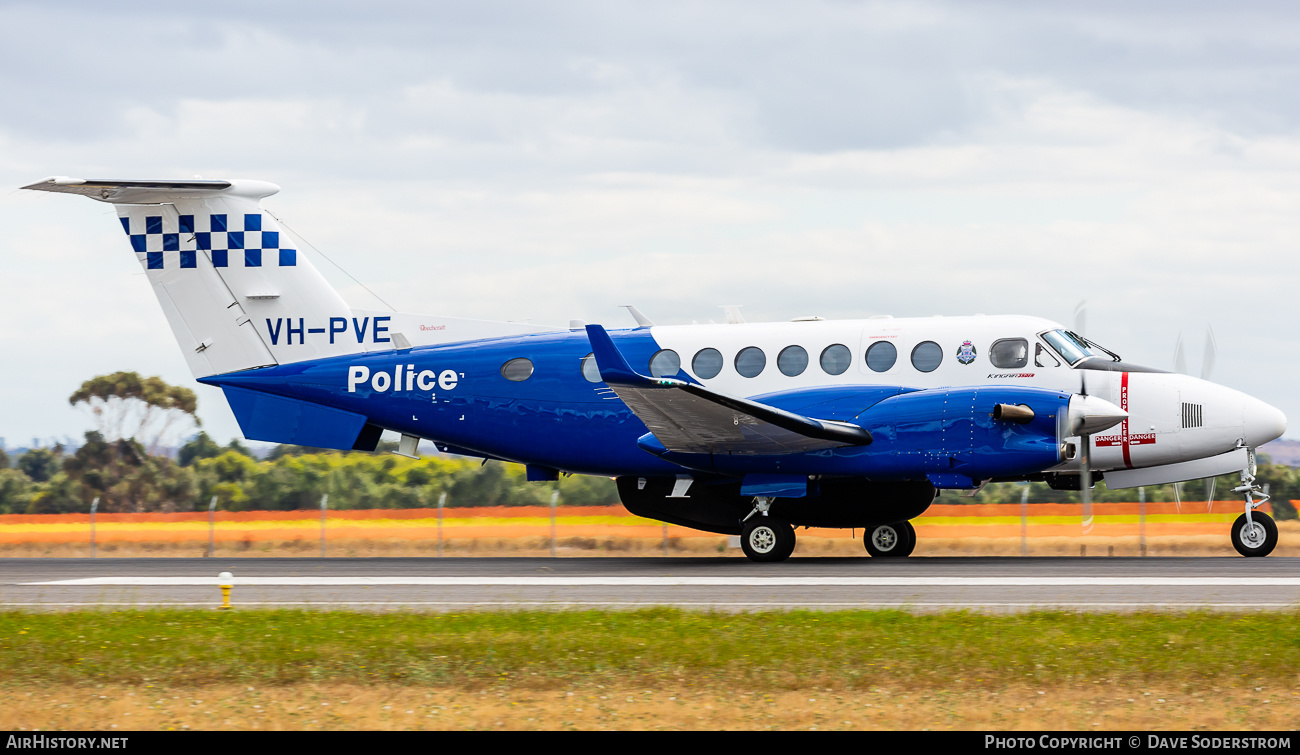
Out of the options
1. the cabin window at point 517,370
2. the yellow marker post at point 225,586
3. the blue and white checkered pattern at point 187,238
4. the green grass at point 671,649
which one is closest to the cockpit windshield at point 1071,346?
the green grass at point 671,649

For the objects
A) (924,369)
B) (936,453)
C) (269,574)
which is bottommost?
(269,574)

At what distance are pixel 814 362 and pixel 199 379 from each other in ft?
36.1

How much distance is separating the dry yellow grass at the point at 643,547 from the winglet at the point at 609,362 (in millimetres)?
6825

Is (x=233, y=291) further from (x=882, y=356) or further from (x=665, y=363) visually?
(x=882, y=356)

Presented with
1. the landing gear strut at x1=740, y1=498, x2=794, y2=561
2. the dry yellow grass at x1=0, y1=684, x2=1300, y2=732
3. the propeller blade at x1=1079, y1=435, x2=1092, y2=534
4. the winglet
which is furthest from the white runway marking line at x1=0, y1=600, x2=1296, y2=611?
the landing gear strut at x1=740, y1=498, x2=794, y2=561

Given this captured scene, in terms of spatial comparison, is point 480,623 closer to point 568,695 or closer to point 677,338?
point 568,695

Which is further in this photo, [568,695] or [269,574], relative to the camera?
[269,574]

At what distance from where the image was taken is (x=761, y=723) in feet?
26.7

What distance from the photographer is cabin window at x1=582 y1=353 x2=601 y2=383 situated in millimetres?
20219

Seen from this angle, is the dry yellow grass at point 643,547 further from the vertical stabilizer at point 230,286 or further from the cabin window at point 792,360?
the vertical stabilizer at point 230,286

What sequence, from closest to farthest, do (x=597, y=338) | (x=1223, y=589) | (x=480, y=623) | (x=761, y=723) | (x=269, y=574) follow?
(x=761, y=723)
(x=480, y=623)
(x=1223, y=589)
(x=597, y=338)
(x=269, y=574)

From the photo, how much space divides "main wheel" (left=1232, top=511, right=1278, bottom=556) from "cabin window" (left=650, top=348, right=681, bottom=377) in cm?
883

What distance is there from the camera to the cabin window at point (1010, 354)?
18.6 m

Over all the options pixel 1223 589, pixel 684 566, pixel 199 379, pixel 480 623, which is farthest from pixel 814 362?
pixel 199 379
